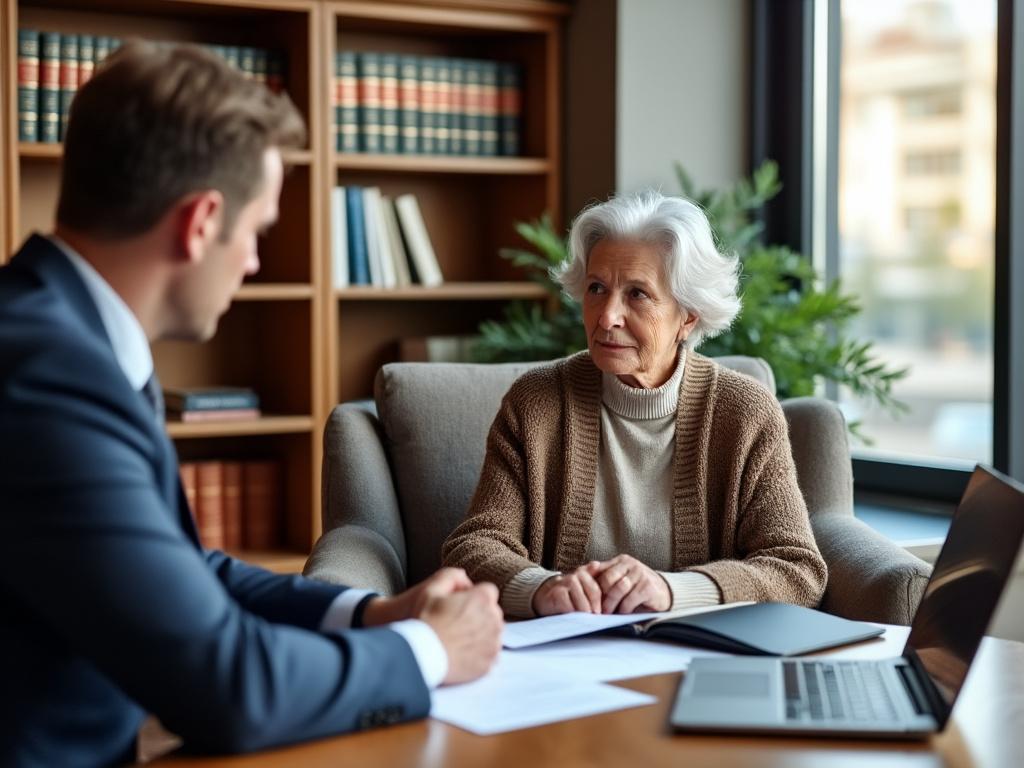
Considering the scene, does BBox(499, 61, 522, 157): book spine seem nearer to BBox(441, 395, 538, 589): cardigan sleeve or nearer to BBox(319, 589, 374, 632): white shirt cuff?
BBox(441, 395, 538, 589): cardigan sleeve

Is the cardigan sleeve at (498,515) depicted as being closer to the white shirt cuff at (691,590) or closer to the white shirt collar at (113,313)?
the white shirt cuff at (691,590)

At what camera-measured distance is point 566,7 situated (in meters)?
3.90

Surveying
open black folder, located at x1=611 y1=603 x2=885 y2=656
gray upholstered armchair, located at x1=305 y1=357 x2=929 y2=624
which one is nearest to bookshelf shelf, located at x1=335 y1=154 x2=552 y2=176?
gray upholstered armchair, located at x1=305 y1=357 x2=929 y2=624

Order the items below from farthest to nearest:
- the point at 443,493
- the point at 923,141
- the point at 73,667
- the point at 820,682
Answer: the point at 923,141 < the point at 443,493 < the point at 820,682 < the point at 73,667

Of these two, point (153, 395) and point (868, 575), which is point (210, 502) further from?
point (153, 395)

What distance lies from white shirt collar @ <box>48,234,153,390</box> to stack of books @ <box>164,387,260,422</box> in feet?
7.84

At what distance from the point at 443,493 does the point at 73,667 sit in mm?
1356

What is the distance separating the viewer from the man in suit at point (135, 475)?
1.05 m

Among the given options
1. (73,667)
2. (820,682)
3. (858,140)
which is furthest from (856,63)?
(73,667)

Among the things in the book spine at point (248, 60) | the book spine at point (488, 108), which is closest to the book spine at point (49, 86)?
the book spine at point (248, 60)

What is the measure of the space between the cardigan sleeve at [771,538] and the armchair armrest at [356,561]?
539 millimetres

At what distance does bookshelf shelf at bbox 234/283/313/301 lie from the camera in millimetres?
3522

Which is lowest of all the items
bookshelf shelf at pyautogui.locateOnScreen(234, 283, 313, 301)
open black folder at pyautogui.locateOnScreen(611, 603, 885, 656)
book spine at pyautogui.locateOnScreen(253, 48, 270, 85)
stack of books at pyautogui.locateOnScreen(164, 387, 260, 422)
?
open black folder at pyautogui.locateOnScreen(611, 603, 885, 656)

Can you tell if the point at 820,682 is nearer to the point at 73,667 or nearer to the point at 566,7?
the point at 73,667
